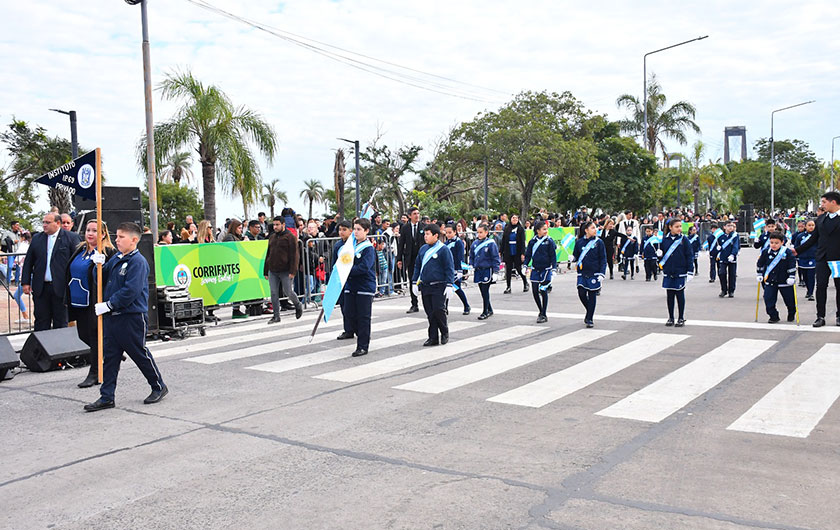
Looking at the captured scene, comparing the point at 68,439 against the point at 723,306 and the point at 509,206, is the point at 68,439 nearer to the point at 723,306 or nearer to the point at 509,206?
the point at 723,306

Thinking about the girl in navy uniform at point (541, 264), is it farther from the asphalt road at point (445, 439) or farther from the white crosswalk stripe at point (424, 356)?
the asphalt road at point (445, 439)

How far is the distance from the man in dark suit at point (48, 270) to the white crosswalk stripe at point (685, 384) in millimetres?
7709

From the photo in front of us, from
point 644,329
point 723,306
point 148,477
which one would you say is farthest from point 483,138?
point 148,477

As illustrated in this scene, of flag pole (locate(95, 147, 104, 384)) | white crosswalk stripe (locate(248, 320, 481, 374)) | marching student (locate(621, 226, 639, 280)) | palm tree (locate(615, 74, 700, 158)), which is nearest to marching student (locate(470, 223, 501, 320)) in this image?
white crosswalk stripe (locate(248, 320, 481, 374))

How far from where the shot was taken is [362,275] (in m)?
10.6

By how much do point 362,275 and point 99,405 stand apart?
4216mm

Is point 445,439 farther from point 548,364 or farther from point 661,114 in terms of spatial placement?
point 661,114

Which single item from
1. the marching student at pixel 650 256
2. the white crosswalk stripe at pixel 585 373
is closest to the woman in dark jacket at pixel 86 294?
the white crosswalk stripe at pixel 585 373

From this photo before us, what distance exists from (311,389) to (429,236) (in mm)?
4038

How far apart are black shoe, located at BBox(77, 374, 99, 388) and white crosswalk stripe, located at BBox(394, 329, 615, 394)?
3597 mm

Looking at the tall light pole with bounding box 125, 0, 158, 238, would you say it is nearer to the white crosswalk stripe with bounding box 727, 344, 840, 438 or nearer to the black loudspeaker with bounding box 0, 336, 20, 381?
the black loudspeaker with bounding box 0, 336, 20, 381

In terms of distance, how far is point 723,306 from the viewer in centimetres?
1524

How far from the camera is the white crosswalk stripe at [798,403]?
6.28 metres

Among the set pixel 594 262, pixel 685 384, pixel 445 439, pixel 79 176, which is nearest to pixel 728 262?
pixel 594 262
